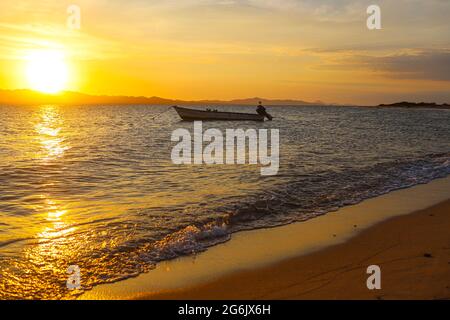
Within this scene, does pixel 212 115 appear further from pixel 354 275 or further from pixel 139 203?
pixel 354 275

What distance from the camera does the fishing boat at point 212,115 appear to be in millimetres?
59438

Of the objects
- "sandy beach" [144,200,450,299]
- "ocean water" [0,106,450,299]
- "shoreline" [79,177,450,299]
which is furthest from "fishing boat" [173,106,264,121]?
"sandy beach" [144,200,450,299]

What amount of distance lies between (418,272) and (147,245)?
4831mm

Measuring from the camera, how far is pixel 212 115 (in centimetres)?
6034

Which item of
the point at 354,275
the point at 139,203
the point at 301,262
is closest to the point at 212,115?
the point at 139,203

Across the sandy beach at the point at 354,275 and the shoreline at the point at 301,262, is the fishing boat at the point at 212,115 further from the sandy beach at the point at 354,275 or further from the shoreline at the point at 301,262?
the sandy beach at the point at 354,275

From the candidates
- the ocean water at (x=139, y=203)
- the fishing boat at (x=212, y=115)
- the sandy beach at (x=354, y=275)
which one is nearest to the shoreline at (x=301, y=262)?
the sandy beach at (x=354, y=275)

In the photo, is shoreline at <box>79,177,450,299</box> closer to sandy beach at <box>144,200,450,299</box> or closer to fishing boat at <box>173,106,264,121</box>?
sandy beach at <box>144,200,450,299</box>

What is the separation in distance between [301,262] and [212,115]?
53.5 meters

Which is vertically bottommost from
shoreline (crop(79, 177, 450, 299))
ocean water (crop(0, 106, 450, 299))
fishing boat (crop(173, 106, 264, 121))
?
shoreline (crop(79, 177, 450, 299))

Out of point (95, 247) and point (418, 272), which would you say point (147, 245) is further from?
point (418, 272)

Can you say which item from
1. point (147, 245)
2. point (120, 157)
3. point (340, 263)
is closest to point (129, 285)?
point (147, 245)

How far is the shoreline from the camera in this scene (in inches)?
248

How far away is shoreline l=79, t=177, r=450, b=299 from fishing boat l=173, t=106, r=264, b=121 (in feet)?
160
